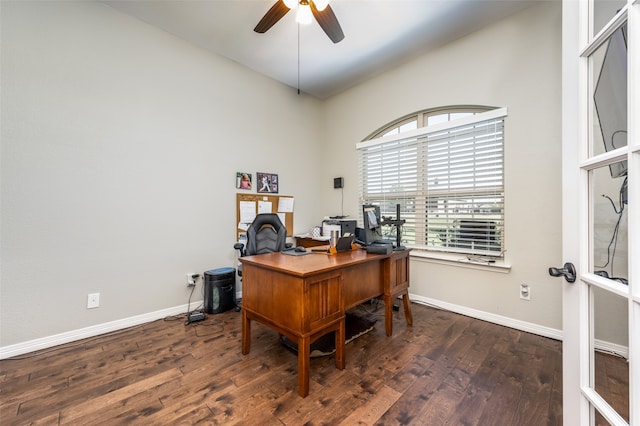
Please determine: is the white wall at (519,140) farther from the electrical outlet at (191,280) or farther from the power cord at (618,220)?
the electrical outlet at (191,280)

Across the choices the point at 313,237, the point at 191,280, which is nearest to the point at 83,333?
the point at 191,280

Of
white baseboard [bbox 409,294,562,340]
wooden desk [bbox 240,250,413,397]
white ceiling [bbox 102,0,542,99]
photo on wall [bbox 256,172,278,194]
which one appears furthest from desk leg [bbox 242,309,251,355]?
white ceiling [bbox 102,0,542,99]

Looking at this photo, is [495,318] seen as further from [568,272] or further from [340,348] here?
[568,272]

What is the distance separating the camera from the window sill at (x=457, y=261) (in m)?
2.58

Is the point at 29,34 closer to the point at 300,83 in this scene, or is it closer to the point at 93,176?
the point at 93,176

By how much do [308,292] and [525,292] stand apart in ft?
7.26

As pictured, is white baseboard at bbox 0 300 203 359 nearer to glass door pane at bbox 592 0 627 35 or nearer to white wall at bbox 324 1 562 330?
white wall at bbox 324 1 562 330

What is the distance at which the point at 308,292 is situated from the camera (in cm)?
159

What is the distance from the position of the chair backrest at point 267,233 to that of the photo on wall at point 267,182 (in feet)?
2.95

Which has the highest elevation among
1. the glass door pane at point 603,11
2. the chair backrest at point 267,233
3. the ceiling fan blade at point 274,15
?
the ceiling fan blade at point 274,15

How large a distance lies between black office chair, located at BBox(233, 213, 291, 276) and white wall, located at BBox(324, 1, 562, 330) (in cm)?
178

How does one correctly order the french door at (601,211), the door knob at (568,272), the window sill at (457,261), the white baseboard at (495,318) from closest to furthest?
1. the french door at (601,211)
2. the door knob at (568,272)
3. the white baseboard at (495,318)
4. the window sill at (457,261)

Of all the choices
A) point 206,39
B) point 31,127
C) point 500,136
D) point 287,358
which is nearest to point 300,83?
point 206,39

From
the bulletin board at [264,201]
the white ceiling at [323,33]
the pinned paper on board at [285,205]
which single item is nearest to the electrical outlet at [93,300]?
the bulletin board at [264,201]
